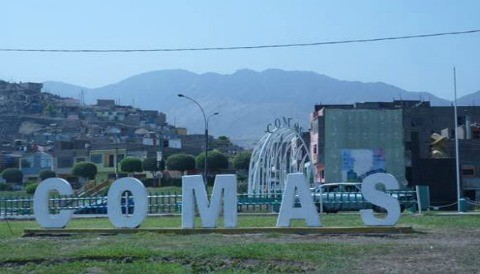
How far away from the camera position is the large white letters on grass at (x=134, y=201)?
22.7 metres

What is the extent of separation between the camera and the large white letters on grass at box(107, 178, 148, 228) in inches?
892

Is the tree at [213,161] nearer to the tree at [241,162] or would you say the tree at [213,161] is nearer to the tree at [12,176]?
the tree at [241,162]

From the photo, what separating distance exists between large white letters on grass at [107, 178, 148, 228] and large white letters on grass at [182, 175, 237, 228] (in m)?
1.22

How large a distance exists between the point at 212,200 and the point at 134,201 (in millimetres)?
2299

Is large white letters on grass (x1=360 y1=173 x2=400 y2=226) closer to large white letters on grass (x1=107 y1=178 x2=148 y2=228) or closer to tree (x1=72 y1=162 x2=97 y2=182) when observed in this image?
large white letters on grass (x1=107 y1=178 x2=148 y2=228)

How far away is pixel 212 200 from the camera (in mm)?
22625

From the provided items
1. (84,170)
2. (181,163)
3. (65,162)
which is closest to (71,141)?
(65,162)

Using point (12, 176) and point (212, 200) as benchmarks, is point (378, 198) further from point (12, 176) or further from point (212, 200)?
point (12, 176)

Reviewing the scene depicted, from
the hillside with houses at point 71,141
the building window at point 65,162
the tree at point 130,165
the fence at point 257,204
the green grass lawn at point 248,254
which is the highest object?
the hillside with houses at point 71,141

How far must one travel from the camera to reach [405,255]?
16141 mm

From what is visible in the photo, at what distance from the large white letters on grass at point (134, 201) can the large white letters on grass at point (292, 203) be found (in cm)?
393

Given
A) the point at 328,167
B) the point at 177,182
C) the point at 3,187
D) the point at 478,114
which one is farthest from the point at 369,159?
the point at 3,187

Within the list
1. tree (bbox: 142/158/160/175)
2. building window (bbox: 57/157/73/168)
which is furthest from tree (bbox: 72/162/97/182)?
building window (bbox: 57/157/73/168)

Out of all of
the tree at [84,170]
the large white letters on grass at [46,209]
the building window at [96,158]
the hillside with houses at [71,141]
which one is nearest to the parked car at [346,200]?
the large white letters on grass at [46,209]
